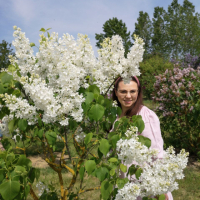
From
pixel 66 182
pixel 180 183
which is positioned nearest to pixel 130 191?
pixel 66 182

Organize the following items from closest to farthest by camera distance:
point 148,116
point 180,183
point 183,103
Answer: point 148,116 → point 180,183 → point 183,103

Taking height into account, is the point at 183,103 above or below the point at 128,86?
below

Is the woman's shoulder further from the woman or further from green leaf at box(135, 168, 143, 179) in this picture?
green leaf at box(135, 168, 143, 179)

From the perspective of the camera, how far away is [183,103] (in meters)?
4.74

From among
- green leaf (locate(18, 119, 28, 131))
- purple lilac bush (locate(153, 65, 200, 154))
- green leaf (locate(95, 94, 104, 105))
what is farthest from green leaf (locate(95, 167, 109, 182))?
purple lilac bush (locate(153, 65, 200, 154))

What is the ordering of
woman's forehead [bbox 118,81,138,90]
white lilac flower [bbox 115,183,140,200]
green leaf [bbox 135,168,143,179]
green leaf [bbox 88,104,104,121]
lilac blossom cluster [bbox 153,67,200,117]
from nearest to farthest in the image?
white lilac flower [bbox 115,183,140,200]
green leaf [bbox 135,168,143,179]
green leaf [bbox 88,104,104,121]
woman's forehead [bbox 118,81,138,90]
lilac blossom cluster [bbox 153,67,200,117]

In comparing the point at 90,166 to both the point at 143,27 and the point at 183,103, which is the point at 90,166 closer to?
the point at 183,103

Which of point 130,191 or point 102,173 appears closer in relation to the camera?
point 130,191

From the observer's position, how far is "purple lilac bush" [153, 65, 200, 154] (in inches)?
189

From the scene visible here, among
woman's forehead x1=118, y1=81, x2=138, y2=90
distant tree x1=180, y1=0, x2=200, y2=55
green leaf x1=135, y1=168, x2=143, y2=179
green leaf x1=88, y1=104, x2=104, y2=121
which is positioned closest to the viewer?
green leaf x1=135, y1=168, x2=143, y2=179

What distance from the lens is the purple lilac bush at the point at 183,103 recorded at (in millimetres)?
4789

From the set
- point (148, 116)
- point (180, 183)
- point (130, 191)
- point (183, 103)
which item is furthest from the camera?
point (183, 103)

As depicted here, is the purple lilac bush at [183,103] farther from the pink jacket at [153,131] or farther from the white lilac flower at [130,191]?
the white lilac flower at [130,191]

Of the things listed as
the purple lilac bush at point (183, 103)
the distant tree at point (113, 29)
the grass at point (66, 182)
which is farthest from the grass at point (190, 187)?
the distant tree at point (113, 29)
